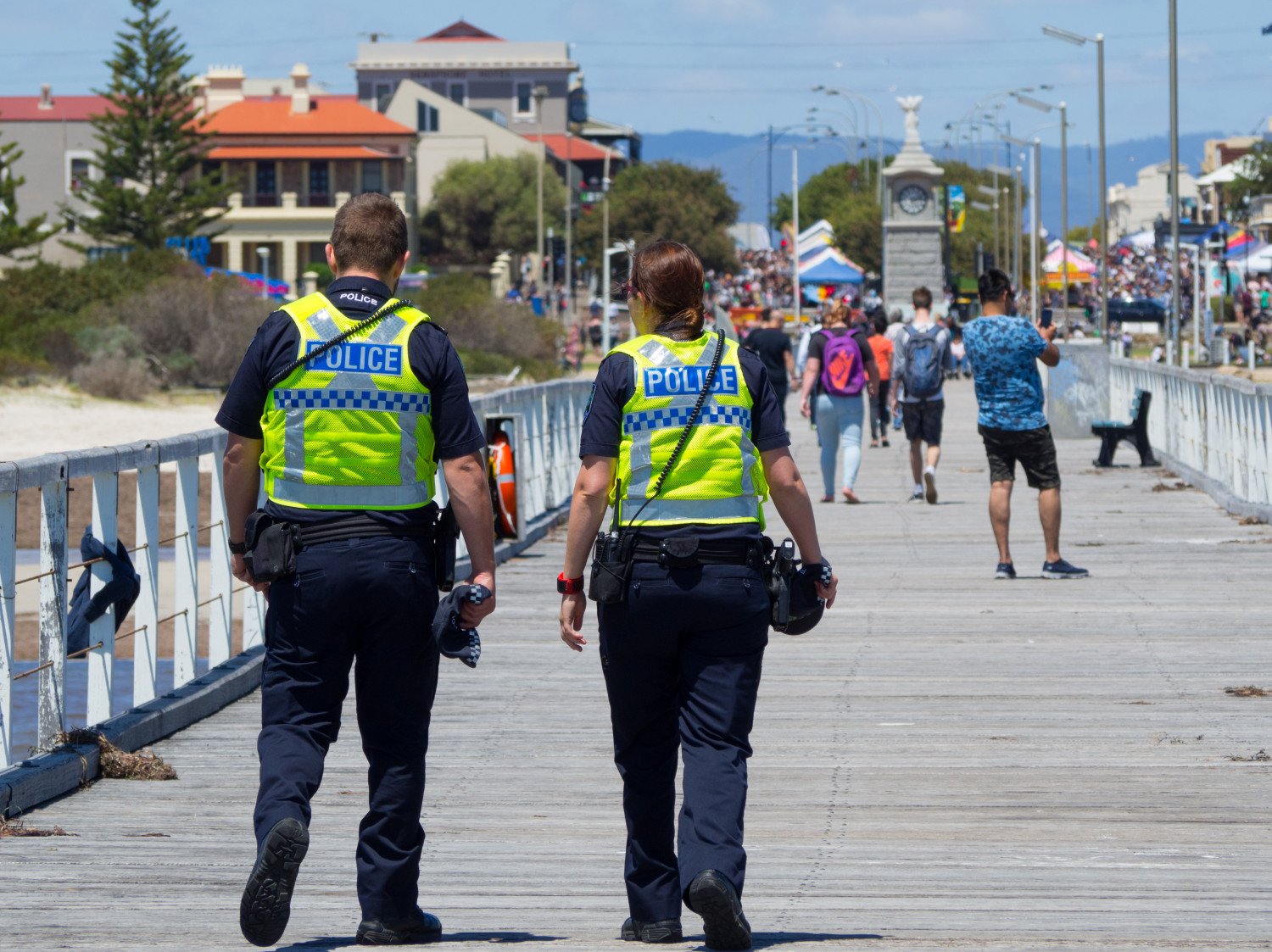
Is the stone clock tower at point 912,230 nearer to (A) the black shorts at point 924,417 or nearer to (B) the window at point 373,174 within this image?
(B) the window at point 373,174

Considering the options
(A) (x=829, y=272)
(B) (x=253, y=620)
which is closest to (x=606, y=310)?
(B) (x=253, y=620)

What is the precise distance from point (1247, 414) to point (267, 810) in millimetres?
14253

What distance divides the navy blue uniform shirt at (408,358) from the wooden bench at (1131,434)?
1972 cm

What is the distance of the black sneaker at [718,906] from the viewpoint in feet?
16.3

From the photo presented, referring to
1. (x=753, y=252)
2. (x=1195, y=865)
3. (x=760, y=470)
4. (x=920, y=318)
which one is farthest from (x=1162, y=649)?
(x=753, y=252)

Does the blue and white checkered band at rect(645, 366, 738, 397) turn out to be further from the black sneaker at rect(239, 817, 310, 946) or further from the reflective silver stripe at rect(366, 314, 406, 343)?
the black sneaker at rect(239, 817, 310, 946)

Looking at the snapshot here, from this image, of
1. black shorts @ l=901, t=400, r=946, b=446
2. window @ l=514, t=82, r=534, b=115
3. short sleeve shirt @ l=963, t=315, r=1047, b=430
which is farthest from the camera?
window @ l=514, t=82, r=534, b=115

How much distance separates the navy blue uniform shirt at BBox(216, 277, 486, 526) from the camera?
206 inches

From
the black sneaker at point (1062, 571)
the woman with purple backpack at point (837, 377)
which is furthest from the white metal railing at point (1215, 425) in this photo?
the black sneaker at point (1062, 571)

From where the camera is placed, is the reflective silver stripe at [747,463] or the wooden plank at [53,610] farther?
the wooden plank at [53,610]

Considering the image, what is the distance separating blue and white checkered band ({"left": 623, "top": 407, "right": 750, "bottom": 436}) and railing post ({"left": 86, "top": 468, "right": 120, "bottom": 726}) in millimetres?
3132

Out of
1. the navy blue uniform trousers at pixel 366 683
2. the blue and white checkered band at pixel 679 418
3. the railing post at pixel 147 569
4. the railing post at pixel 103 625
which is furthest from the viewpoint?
the railing post at pixel 147 569

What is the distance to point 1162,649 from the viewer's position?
1077 centimetres

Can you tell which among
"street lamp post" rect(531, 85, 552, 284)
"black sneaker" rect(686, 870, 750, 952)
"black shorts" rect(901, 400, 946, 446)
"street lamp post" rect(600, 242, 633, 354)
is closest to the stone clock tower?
"street lamp post" rect(600, 242, 633, 354)
